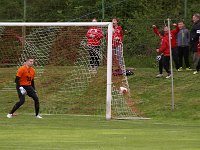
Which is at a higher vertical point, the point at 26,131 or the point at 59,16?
the point at 59,16

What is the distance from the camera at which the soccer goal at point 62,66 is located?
31219mm

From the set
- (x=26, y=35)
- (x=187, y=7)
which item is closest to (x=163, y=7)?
(x=187, y=7)

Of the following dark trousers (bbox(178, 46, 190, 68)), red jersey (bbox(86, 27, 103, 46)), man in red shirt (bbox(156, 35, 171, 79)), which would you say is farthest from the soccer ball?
dark trousers (bbox(178, 46, 190, 68))

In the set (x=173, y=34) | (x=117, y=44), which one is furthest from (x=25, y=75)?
(x=173, y=34)

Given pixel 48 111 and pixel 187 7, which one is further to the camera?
pixel 187 7

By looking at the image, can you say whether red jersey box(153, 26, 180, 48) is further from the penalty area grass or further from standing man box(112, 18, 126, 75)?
the penalty area grass

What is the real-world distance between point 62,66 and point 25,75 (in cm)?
625

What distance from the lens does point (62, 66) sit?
3347 centimetres

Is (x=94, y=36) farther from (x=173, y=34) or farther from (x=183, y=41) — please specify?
(x=183, y=41)

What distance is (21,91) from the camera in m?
27.4

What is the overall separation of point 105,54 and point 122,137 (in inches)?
431

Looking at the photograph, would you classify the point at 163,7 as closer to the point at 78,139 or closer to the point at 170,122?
the point at 170,122

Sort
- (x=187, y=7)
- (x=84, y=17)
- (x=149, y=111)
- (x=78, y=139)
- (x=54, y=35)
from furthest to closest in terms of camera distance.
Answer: (x=84, y=17), (x=187, y=7), (x=54, y=35), (x=149, y=111), (x=78, y=139)

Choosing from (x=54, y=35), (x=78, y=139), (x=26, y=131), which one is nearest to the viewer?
(x=78, y=139)
